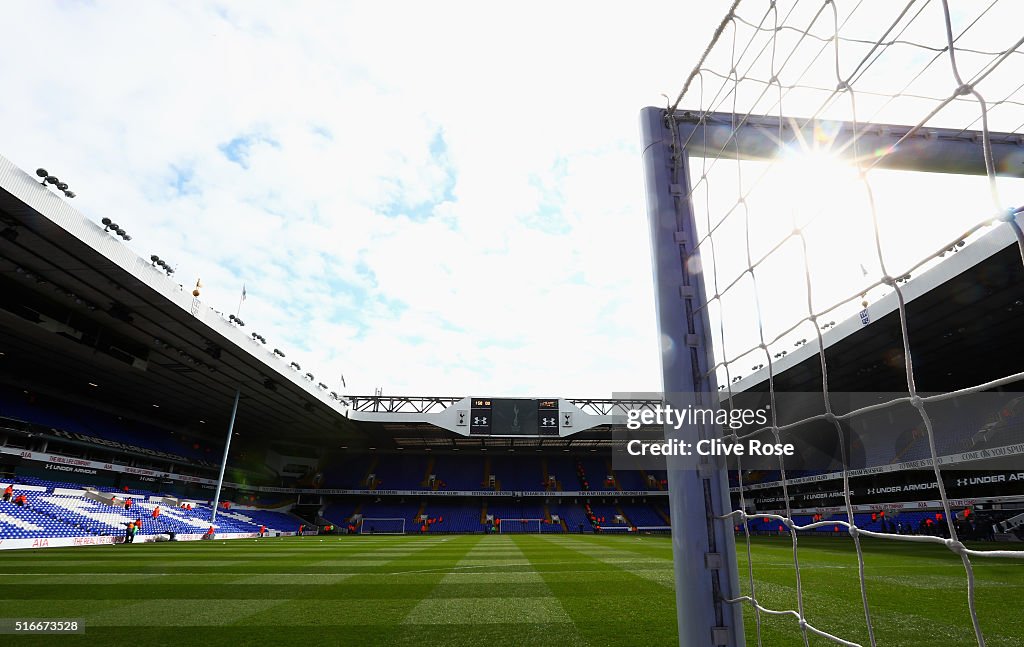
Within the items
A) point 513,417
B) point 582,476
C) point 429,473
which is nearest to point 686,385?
point 513,417

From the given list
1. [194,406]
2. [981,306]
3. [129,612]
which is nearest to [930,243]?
[129,612]

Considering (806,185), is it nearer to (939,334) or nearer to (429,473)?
(939,334)

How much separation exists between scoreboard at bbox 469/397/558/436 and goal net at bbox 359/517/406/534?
38.5 feet

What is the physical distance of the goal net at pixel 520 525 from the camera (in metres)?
33.9

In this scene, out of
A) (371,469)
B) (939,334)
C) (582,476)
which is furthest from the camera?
(371,469)

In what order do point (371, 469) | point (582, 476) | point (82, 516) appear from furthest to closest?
point (371, 469)
point (582, 476)
point (82, 516)

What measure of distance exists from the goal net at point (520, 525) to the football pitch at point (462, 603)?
25498 mm

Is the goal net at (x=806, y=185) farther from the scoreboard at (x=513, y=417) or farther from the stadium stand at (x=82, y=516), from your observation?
the scoreboard at (x=513, y=417)

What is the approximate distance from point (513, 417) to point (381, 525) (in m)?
14.9

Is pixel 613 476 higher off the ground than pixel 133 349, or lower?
lower

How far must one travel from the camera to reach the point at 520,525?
3456 centimetres

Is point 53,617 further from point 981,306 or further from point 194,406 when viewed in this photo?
point 194,406

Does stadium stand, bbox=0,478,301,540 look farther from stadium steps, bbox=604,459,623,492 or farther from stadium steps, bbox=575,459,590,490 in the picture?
stadium steps, bbox=604,459,623,492

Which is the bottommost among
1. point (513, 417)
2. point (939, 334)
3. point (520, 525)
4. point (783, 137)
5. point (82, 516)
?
point (520, 525)
